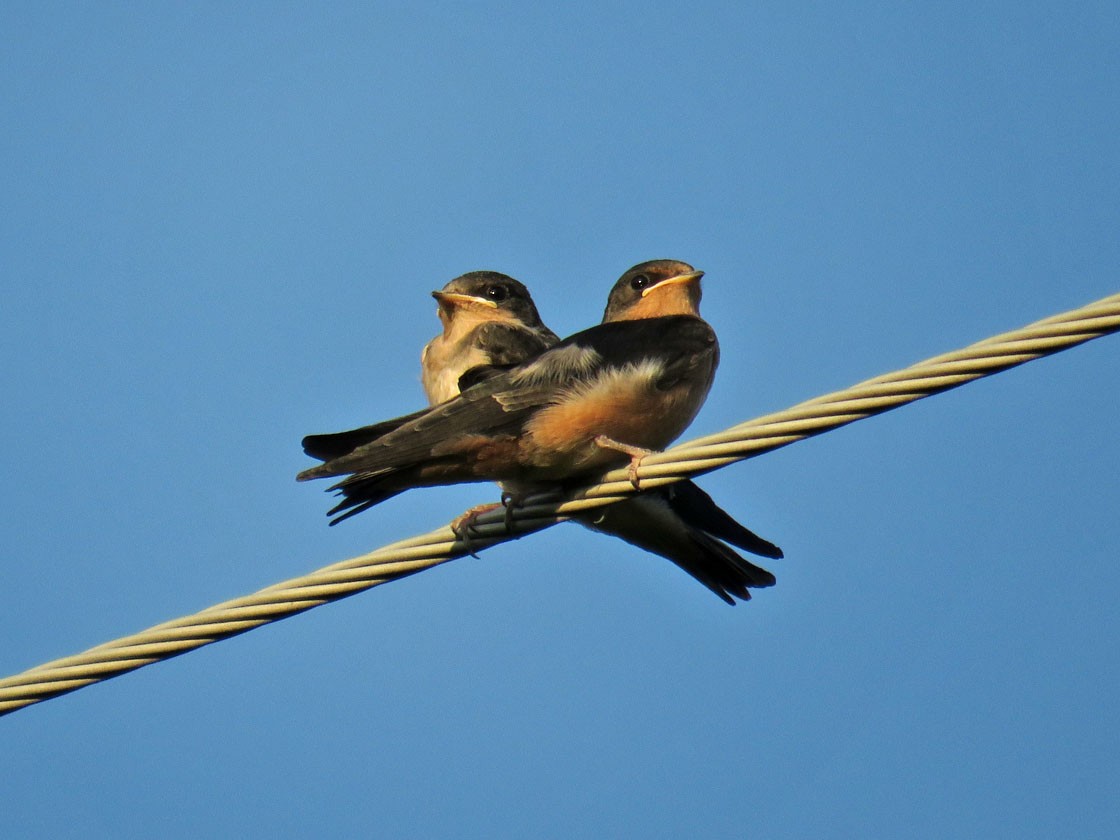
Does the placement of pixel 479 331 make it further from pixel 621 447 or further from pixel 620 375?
pixel 621 447

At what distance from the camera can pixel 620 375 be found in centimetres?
679

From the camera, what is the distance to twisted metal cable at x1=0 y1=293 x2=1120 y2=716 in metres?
4.43

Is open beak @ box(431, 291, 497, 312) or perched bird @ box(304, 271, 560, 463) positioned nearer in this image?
perched bird @ box(304, 271, 560, 463)

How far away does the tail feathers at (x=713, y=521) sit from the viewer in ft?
23.0

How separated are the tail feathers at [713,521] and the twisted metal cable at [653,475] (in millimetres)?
1780

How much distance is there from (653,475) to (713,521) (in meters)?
1.92

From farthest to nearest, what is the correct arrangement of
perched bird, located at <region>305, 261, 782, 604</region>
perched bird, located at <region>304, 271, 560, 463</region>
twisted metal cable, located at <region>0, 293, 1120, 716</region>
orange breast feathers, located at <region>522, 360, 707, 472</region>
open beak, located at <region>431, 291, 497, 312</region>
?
open beak, located at <region>431, 291, 497, 312</region>
perched bird, located at <region>304, 271, 560, 463</region>
perched bird, located at <region>305, 261, 782, 604</region>
orange breast feathers, located at <region>522, 360, 707, 472</region>
twisted metal cable, located at <region>0, 293, 1120, 716</region>

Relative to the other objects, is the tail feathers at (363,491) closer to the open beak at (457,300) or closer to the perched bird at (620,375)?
the perched bird at (620,375)

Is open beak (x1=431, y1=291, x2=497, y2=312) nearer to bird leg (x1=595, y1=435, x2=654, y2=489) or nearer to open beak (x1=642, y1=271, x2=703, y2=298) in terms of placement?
open beak (x1=642, y1=271, x2=703, y2=298)

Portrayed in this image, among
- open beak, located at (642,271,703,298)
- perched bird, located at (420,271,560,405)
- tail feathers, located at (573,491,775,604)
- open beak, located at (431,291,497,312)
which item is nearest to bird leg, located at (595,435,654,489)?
tail feathers, located at (573,491,775,604)

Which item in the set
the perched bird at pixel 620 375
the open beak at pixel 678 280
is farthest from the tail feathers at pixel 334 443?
the open beak at pixel 678 280

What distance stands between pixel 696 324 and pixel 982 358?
3.21m

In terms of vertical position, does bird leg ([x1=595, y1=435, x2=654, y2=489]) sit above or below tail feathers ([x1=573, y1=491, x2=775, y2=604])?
above

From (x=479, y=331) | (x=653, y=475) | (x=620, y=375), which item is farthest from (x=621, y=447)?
(x=479, y=331)
